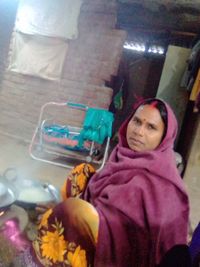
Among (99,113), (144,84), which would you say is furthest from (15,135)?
(144,84)

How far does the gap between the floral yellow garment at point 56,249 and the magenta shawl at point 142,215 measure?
0.35ft

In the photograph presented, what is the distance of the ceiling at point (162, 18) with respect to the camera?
4607 mm

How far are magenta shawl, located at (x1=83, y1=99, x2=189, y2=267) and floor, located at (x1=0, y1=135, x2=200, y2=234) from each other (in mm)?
1997

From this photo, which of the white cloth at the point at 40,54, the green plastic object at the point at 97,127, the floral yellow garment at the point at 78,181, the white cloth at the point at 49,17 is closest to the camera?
the floral yellow garment at the point at 78,181

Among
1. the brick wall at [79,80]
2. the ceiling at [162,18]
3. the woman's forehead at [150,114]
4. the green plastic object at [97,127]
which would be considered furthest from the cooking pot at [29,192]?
the ceiling at [162,18]

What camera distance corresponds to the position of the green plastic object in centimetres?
431

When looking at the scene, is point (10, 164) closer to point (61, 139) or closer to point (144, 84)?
point (61, 139)

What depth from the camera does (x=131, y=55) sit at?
7676 mm

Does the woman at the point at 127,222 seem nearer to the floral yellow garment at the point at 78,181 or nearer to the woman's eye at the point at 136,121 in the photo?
the woman's eye at the point at 136,121

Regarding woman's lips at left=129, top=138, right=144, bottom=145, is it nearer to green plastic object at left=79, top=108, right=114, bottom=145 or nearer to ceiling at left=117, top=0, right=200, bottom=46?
green plastic object at left=79, top=108, right=114, bottom=145

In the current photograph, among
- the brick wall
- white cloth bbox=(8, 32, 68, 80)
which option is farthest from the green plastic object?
white cloth bbox=(8, 32, 68, 80)

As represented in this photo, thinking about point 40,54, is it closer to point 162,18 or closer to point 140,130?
point 162,18

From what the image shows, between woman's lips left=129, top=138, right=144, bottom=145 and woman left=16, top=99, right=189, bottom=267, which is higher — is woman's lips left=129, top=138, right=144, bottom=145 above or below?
above

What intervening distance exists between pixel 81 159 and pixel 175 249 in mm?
3299
